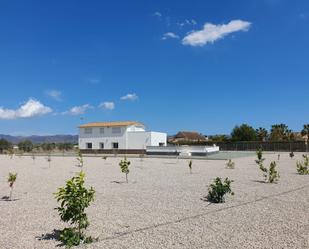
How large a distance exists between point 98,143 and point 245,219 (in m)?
45.4

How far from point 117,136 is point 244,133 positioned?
26.1 meters

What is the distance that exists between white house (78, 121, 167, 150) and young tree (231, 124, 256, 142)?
715 inches

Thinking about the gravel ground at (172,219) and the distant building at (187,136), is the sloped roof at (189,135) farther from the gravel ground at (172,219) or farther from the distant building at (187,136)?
the gravel ground at (172,219)

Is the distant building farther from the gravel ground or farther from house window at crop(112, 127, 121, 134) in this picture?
the gravel ground

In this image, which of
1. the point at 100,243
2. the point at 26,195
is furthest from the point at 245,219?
the point at 26,195

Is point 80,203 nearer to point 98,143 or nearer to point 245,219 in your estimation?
point 245,219

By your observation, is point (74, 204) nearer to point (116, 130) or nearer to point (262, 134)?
point (116, 130)

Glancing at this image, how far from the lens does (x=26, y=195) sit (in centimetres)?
1061

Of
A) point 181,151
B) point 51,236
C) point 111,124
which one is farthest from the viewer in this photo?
point 111,124

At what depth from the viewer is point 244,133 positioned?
214 ft

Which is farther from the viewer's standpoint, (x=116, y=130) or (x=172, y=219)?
(x=116, y=130)

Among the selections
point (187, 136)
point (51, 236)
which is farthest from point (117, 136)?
point (187, 136)

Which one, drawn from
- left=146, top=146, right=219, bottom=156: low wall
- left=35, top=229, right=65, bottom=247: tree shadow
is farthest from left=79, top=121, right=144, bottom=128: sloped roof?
left=35, top=229, right=65, bottom=247: tree shadow

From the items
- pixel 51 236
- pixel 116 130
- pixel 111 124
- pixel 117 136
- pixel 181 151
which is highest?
pixel 111 124
